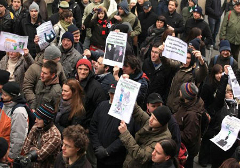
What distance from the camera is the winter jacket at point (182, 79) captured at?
23.9 ft

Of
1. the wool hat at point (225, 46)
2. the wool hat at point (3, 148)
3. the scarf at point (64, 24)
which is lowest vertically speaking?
the wool hat at point (3, 148)

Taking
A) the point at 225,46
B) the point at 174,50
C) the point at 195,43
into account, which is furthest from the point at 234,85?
the point at 225,46

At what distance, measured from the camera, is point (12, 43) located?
25.8 feet

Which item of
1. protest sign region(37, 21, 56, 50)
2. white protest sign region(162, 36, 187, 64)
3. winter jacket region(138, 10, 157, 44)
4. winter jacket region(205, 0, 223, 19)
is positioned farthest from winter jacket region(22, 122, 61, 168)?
winter jacket region(205, 0, 223, 19)

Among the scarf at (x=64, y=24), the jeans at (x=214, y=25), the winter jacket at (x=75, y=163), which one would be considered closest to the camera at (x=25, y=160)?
the winter jacket at (x=75, y=163)

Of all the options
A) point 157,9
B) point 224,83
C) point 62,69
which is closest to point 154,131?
point 224,83

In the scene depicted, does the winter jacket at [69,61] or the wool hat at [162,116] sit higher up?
the wool hat at [162,116]

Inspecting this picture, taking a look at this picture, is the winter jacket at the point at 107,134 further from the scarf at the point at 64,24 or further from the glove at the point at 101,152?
the scarf at the point at 64,24

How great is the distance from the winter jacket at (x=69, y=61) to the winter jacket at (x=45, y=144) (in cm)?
253

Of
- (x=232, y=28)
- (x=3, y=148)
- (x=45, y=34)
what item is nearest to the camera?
(x=3, y=148)

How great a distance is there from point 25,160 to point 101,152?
1.29 metres

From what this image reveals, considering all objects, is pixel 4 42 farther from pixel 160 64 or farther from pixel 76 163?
pixel 76 163

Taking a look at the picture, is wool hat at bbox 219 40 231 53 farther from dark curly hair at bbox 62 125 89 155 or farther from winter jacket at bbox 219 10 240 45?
dark curly hair at bbox 62 125 89 155

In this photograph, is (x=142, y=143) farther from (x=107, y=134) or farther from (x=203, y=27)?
(x=203, y=27)
